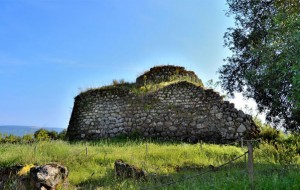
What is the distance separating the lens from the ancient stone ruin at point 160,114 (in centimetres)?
1783

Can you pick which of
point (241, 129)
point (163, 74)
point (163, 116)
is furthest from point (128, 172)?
point (163, 74)

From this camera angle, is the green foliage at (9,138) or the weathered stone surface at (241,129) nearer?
the weathered stone surface at (241,129)

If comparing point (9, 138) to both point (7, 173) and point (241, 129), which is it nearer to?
point (7, 173)

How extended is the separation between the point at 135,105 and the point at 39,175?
11.7 m

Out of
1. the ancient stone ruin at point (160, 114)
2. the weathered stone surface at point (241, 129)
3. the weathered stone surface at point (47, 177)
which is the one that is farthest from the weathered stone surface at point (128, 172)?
the weathered stone surface at point (241, 129)

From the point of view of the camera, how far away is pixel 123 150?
13781mm

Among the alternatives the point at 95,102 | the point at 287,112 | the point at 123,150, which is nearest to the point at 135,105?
the point at 95,102

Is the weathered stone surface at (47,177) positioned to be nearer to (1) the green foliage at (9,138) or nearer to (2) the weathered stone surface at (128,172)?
(2) the weathered stone surface at (128,172)

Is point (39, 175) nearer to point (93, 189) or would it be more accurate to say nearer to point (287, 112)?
point (93, 189)

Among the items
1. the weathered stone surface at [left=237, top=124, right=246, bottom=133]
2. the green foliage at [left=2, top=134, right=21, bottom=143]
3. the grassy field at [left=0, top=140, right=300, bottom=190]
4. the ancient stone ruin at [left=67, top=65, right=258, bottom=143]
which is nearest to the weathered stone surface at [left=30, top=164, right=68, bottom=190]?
the grassy field at [left=0, top=140, right=300, bottom=190]

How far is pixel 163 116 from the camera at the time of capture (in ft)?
61.7

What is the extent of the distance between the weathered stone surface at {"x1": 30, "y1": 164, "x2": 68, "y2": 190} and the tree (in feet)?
20.7

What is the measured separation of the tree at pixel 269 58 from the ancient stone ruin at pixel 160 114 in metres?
2.58

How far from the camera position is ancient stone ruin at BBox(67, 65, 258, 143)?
1783cm
